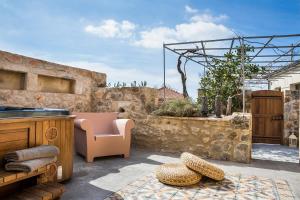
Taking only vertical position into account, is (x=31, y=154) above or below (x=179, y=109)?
below

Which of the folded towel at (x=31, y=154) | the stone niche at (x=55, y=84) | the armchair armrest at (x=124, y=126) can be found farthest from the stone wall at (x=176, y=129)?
the folded towel at (x=31, y=154)

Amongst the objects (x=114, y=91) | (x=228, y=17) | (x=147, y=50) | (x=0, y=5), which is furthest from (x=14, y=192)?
(x=147, y=50)

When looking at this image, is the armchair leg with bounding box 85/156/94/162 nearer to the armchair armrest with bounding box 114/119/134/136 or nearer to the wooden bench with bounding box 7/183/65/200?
the armchair armrest with bounding box 114/119/134/136

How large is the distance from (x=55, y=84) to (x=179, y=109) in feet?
8.18

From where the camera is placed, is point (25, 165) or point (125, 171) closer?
point (25, 165)

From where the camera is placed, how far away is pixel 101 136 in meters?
3.86

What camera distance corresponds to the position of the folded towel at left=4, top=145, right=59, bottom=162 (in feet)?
6.24

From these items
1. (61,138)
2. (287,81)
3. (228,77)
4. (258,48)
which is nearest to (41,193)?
(61,138)

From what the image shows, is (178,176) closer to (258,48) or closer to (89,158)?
(89,158)

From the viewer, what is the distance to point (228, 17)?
17.3 feet

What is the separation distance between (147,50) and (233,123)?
4126 millimetres

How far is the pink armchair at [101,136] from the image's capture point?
3709mm

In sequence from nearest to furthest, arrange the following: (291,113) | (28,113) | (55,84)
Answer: (28,113)
(55,84)
(291,113)

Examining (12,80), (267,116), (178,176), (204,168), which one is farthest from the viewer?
(267,116)
